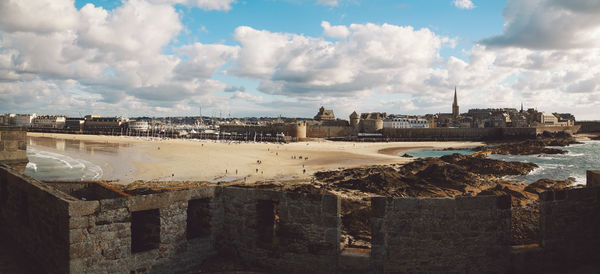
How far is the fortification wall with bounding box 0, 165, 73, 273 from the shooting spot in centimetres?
493

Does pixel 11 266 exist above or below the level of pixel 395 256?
below

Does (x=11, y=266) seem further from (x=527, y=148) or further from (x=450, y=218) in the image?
(x=527, y=148)

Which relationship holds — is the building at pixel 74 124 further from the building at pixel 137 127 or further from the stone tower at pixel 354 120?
the stone tower at pixel 354 120

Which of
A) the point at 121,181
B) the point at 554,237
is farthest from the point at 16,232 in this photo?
the point at 121,181

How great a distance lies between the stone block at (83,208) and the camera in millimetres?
4719

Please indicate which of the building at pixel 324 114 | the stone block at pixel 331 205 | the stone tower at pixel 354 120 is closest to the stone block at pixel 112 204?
the stone block at pixel 331 205

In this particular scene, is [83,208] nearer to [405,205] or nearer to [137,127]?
[405,205]

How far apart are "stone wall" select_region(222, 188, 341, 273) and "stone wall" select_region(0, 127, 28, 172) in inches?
286

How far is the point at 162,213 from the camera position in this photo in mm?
5492

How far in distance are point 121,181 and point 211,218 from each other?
68.2 ft

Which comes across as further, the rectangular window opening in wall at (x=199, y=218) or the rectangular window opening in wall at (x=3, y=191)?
the rectangular window opening in wall at (x=3, y=191)

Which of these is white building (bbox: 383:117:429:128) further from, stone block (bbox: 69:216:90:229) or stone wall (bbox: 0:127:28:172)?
stone block (bbox: 69:216:90:229)

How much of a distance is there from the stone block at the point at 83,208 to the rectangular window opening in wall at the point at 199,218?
62.8 inches

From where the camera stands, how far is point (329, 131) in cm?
9475
